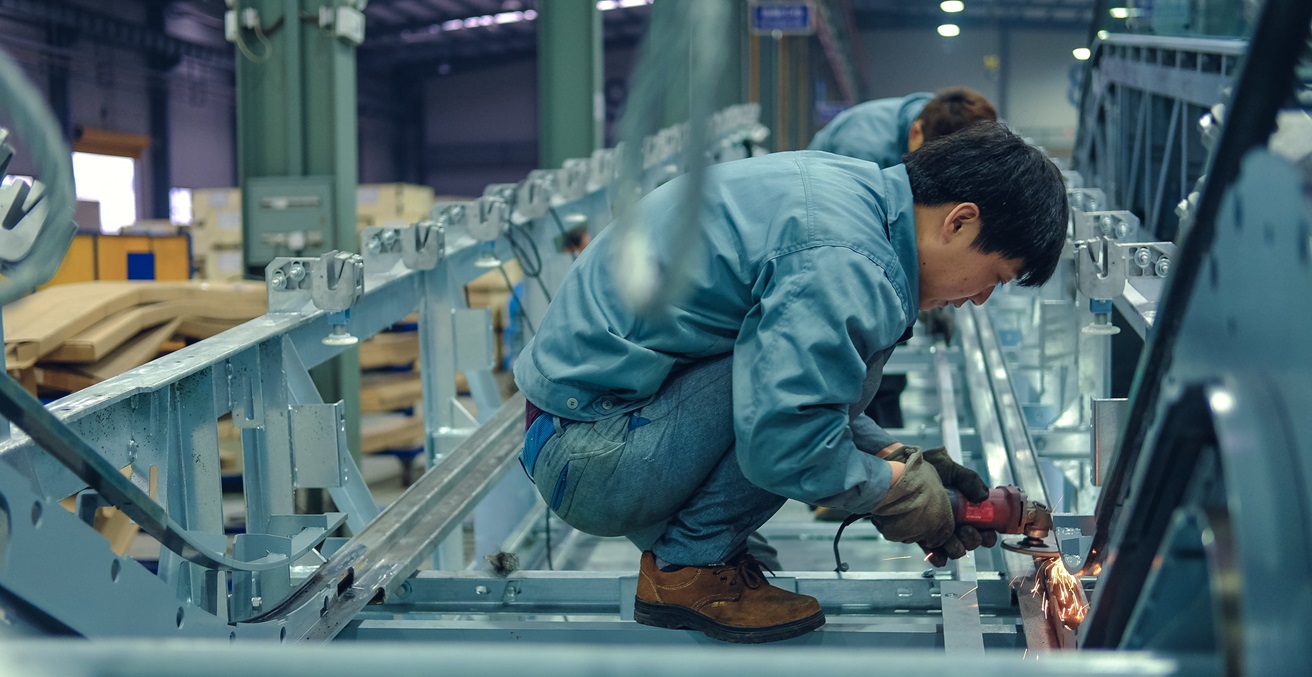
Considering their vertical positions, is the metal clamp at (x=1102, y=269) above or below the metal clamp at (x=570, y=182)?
below

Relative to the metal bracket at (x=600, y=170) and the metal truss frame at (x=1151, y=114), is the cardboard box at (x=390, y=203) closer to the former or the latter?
the metal bracket at (x=600, y=170)

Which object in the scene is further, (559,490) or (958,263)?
(559,490)

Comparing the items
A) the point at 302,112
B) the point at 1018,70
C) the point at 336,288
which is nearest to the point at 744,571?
the point at 336,288

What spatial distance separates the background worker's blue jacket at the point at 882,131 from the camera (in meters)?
3.73

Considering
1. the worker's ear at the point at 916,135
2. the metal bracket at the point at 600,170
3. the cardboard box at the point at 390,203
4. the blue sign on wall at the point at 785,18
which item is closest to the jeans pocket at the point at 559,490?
the worker's ear at the point at 916,135

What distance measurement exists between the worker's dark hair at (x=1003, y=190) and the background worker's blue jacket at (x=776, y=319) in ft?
0.21

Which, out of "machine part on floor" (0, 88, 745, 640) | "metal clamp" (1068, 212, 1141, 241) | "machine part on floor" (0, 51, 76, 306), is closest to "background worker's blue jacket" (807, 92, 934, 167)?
"metal clamp" (1068, 212, 1141, 241)

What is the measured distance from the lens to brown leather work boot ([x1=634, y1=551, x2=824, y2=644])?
6.49 feet

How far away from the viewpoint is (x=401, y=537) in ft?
8.24

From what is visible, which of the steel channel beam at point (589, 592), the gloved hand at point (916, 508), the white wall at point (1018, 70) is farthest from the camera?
the white wall at point (1018, 70)

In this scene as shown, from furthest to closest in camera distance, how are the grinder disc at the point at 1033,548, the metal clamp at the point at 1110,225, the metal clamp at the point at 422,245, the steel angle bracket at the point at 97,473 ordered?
the metal clamp at the point at 422,245 < the metal clamp at the point at 1110,225 < the grinder disc at the point at 1033,548 < the steel angle bracket at the point at 97,473

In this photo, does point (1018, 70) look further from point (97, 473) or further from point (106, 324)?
point (97, 473)

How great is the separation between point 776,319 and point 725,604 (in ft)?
2.07

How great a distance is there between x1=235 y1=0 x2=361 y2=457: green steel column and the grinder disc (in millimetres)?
3349
